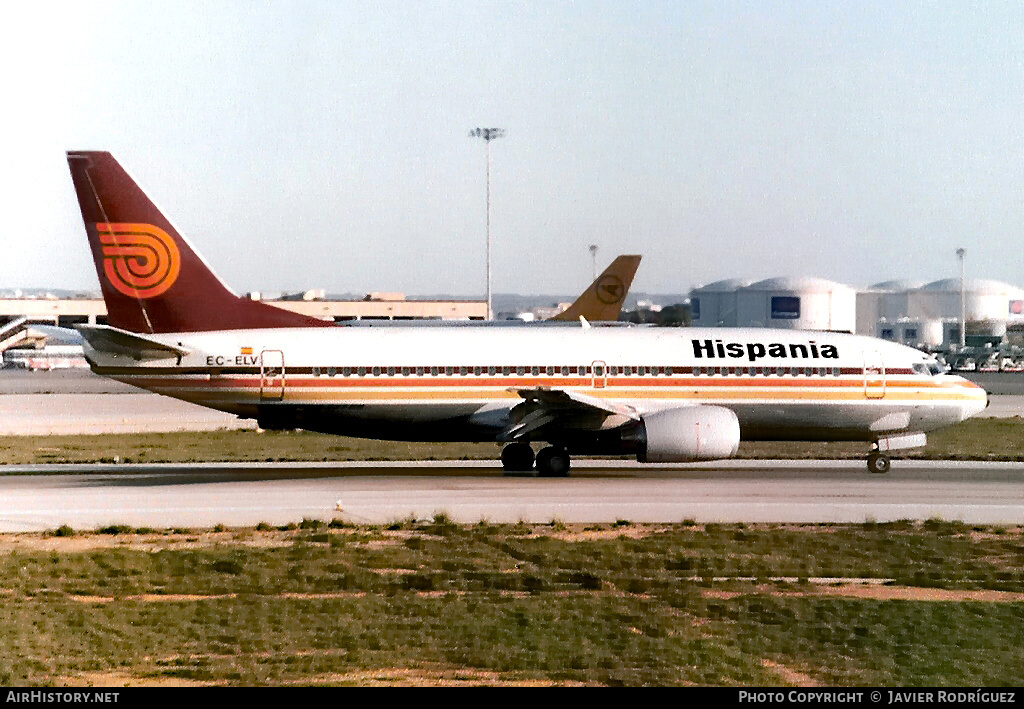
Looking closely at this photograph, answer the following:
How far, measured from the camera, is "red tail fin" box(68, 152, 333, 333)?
34312 millimetres

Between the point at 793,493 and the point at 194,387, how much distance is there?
15149 millimetres

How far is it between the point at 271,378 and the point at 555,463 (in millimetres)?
7657

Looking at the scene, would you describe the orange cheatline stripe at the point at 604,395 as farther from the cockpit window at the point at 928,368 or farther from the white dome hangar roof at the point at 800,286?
the white dome hangar roof at the point at 800,286

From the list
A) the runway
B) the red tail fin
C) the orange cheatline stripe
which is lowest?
the runway

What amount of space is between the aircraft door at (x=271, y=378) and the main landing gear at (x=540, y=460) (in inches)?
247

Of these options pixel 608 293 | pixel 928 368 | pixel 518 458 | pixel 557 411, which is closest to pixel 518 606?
pixel 557 411

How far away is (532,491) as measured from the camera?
1243 inches

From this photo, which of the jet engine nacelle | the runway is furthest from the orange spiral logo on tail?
the jet engine nacelle

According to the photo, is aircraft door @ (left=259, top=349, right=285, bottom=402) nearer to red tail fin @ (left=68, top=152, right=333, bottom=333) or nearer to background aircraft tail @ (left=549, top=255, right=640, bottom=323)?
red tail fin @ (left=68, top=152, right=333, bottom=333)

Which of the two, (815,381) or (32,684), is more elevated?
(815,381)

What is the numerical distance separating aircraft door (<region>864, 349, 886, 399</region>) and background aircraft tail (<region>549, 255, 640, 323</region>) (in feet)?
99.8

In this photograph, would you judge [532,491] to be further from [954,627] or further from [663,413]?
[954,627]
